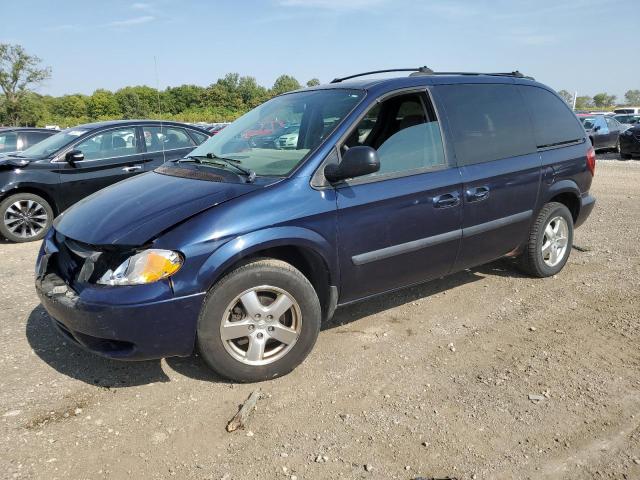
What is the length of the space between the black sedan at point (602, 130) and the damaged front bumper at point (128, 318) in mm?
17905

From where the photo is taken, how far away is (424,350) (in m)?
3.63

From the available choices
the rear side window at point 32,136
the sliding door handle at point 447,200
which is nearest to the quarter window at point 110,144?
the rear side window at point 32,136

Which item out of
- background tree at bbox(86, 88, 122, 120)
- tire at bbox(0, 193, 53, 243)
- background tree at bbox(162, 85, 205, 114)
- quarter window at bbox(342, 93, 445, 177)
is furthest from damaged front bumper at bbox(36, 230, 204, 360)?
background tree at bbox(86, 88, 122, 120)

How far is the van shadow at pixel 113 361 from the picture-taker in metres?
3.30

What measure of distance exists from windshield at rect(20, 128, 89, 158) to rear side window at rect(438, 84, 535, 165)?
5.58m

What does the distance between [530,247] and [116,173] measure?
18.4ft

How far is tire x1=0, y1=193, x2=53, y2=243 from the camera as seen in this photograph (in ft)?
23.0

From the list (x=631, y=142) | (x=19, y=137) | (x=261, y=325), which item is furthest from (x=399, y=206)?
(x=631, y=142)

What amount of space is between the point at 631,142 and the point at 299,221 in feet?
52.4

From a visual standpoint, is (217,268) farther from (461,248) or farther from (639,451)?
(639,451)

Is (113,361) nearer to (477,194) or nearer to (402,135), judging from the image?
(402,135)

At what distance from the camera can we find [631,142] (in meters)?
15.6

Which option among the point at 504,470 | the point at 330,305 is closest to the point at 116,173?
the point at 330,305

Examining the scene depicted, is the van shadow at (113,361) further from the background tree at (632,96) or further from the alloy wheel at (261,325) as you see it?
the background tree at (632,96)
